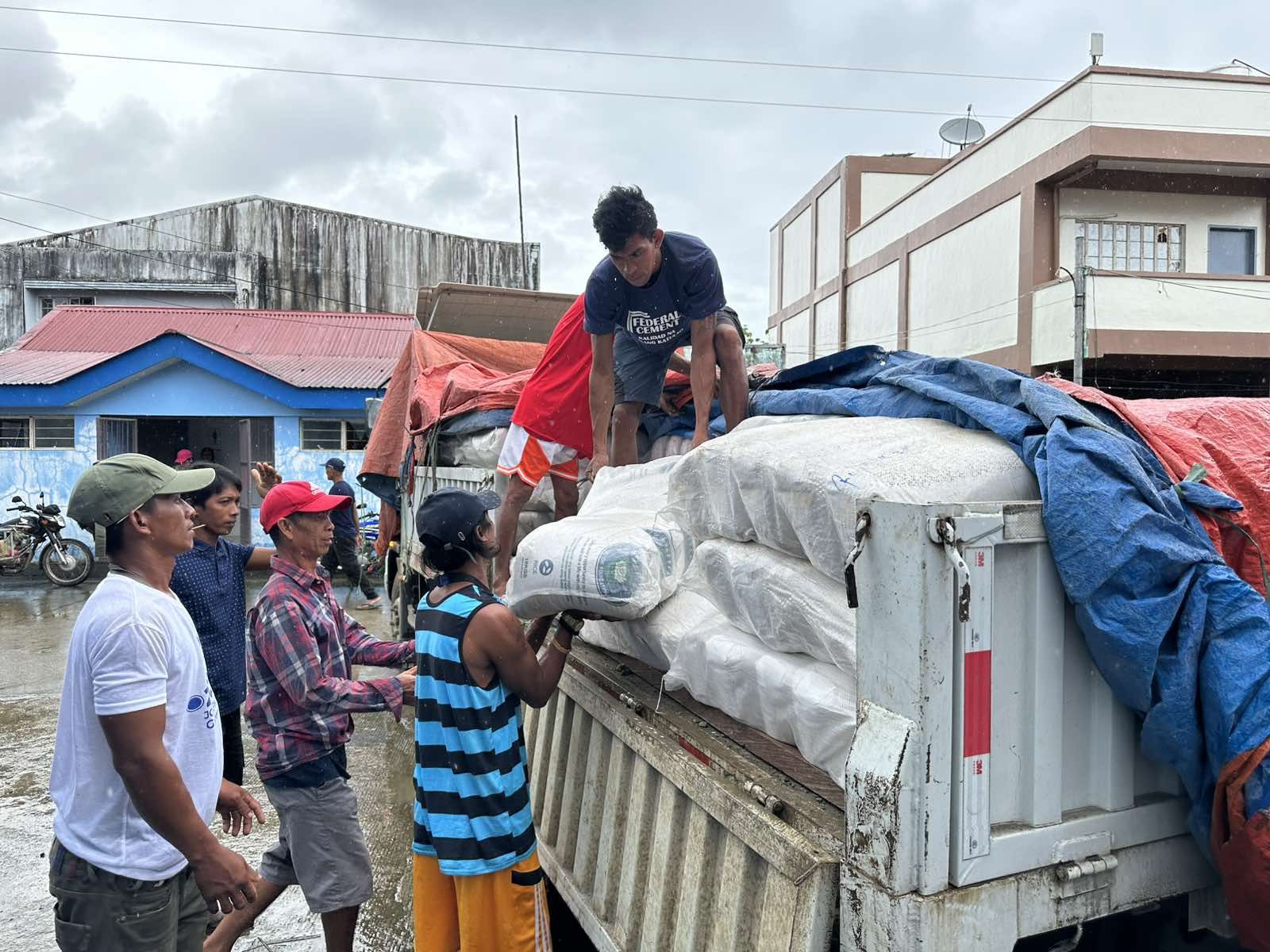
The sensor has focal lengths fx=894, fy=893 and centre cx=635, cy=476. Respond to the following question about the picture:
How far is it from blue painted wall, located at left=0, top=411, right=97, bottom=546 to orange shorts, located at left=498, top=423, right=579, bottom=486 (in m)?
12.5

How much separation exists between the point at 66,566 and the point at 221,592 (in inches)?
420

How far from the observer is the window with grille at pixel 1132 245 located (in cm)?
1388

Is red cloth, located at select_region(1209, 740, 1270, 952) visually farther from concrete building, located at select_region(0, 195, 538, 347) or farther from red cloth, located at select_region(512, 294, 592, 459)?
concrete building, located at select_region(0, 195, 538, 347)

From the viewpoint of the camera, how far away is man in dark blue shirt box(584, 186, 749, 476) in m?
3.09

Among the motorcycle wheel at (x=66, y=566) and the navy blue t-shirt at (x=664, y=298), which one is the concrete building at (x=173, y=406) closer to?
the motorcycle wheel at (x=66, y=566)

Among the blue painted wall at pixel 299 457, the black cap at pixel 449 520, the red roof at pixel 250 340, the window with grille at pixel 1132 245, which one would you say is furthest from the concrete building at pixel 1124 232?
the black cap at pixel 449 520

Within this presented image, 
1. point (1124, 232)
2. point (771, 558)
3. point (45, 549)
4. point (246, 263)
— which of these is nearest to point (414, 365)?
point (771, 558)

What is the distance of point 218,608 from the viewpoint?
10.9 feet

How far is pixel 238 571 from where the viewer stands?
348 cm

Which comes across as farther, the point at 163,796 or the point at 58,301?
the point at 58,301

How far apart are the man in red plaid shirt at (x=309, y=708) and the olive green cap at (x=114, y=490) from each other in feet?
2.36

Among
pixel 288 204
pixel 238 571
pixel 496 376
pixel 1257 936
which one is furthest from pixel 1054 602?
pixel 288 204

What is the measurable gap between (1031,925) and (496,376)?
16.1 ft

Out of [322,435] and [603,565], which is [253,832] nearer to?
[603,565]
